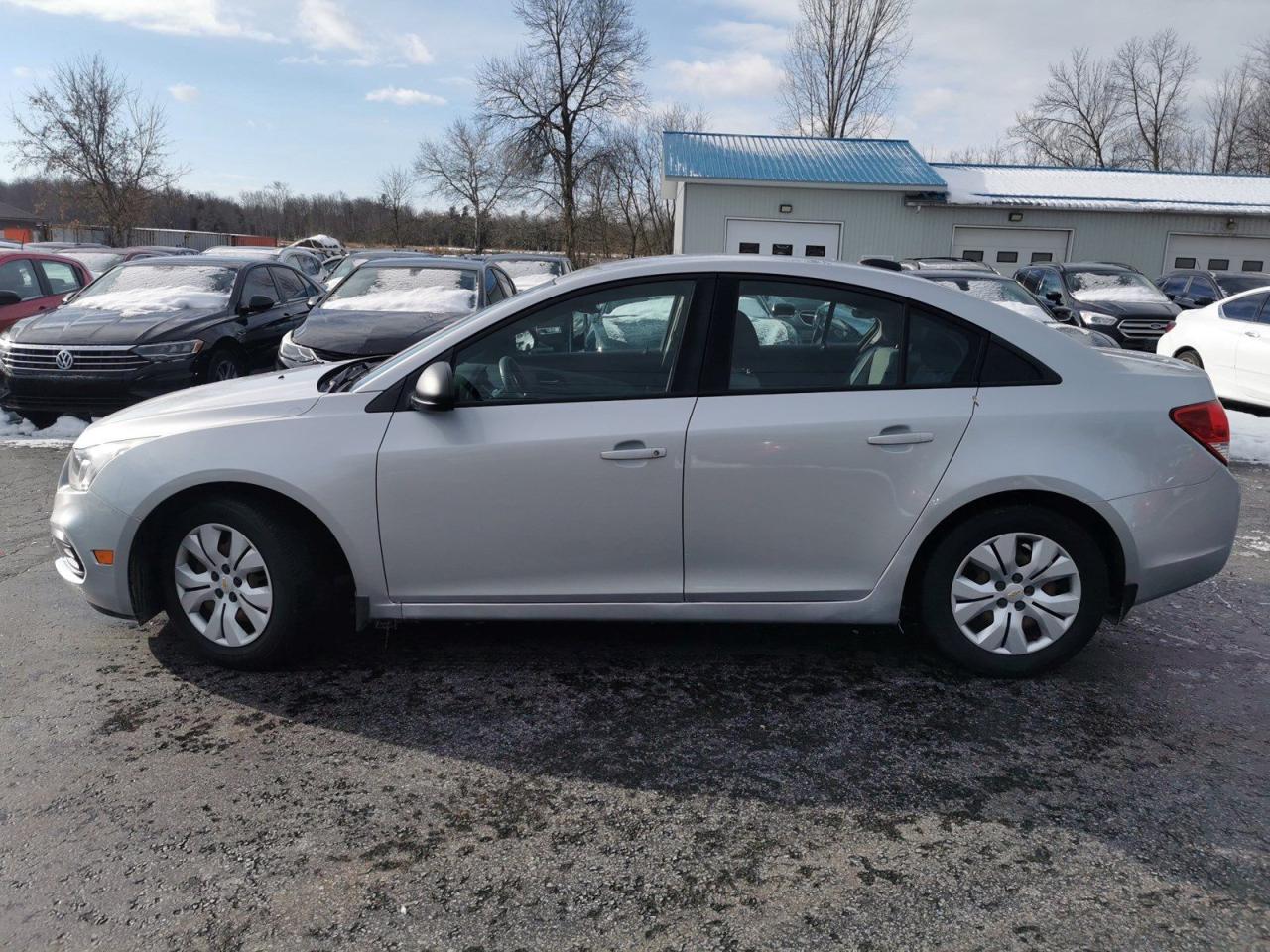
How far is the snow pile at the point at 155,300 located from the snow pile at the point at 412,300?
1186 millimetres

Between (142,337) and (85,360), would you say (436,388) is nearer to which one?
(142,337)

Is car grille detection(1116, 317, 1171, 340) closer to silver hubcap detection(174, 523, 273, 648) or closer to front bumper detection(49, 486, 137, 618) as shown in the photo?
silver hubcap detection(174, 523, 273, 648)

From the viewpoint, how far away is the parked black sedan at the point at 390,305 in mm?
8156

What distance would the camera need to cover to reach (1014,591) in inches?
147

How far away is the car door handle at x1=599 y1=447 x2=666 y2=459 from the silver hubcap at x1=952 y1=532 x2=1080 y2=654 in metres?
1.27

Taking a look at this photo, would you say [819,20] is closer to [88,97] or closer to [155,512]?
[88,97]

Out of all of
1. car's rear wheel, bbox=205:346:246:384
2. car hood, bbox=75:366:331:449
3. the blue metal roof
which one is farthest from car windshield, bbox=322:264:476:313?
the blue metal roof

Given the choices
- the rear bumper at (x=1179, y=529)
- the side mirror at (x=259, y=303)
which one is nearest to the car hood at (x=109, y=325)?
the side mirror at (x=259, y=303)

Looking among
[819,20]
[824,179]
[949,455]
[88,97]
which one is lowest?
[949,455]

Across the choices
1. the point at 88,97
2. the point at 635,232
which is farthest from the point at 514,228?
the point at 88,97

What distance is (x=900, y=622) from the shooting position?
3.99m

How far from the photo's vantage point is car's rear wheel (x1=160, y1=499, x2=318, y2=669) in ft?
12.1

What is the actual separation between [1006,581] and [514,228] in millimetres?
50879

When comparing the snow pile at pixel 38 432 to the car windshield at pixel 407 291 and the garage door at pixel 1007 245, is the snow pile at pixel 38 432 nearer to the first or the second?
the car windshield at pixel 407 291
